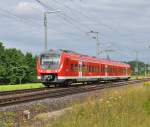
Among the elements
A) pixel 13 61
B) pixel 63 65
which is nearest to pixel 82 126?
pixel 63 65

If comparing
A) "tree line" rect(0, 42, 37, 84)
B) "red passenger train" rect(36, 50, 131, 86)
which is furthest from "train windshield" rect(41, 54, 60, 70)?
"tree line" rect(0, 42, 37, 84)

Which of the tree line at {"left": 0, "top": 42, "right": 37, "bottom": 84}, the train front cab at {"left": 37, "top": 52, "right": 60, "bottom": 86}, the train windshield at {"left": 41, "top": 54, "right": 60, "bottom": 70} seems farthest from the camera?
the tree line at {"left": 0, "top": 42, "right": 37, "bottom": 84}

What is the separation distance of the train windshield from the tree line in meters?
53.2

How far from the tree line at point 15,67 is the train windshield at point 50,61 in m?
53.2

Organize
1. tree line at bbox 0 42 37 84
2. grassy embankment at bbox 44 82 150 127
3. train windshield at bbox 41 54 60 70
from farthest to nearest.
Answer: tree line at bbox 0 42 37 84, train windshield at bbox 41 54 60 70, grassy embankment at bbox 44 82 150 127

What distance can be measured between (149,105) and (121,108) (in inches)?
108

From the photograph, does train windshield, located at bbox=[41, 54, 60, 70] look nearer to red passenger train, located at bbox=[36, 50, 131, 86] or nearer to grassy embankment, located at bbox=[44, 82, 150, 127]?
red passenger train, located at bbox=[36, 50, 131, 86]

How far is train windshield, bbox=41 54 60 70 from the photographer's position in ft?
135

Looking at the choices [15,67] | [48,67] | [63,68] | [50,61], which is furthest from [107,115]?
[15,67]

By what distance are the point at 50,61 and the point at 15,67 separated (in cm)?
5941

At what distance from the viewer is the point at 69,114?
45.6 feet

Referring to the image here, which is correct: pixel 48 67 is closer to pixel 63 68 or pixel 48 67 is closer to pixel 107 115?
pixel 63 68

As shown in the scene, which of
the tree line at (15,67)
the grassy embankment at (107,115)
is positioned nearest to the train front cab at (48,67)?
the grassy embankment at (107,115)

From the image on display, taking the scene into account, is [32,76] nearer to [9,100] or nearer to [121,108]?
[9,100]
